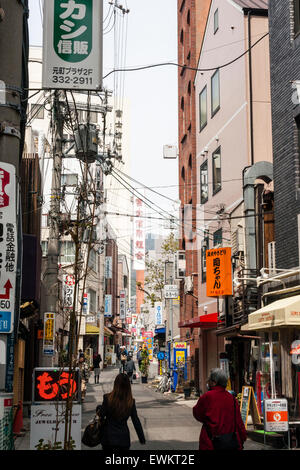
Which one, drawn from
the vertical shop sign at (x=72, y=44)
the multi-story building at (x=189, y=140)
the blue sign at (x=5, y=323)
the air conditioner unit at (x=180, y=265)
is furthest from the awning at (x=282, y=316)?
the air conditioner unit at (x=180, y=265)

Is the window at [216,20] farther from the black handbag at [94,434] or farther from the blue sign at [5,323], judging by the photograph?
the blue sign at [5,323]

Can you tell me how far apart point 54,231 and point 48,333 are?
335 centimetres

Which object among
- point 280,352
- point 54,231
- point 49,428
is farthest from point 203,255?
point 49,428

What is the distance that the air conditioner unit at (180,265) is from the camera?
3619 cm

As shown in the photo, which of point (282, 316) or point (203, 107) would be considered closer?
point (282, 316)

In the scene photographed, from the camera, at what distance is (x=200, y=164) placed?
32.4 meters

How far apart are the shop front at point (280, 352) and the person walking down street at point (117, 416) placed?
724 cm

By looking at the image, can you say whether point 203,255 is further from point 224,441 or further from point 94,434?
point 224,441

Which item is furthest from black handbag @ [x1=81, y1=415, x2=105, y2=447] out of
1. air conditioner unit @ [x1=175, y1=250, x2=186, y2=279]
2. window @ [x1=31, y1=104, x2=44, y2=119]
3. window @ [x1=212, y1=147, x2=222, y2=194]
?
air conditioner unit @ [x1=175, y1=250, x2=186, y2=279]

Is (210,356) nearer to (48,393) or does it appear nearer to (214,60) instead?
(214,60)

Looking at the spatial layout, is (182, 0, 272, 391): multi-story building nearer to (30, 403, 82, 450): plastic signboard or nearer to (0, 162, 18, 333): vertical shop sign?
(30, 403, 82, 450): plastic signboard

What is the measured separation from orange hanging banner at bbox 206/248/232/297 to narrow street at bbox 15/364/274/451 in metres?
4.44

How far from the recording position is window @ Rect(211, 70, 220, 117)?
96.1 feet

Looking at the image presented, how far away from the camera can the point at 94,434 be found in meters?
7.94
